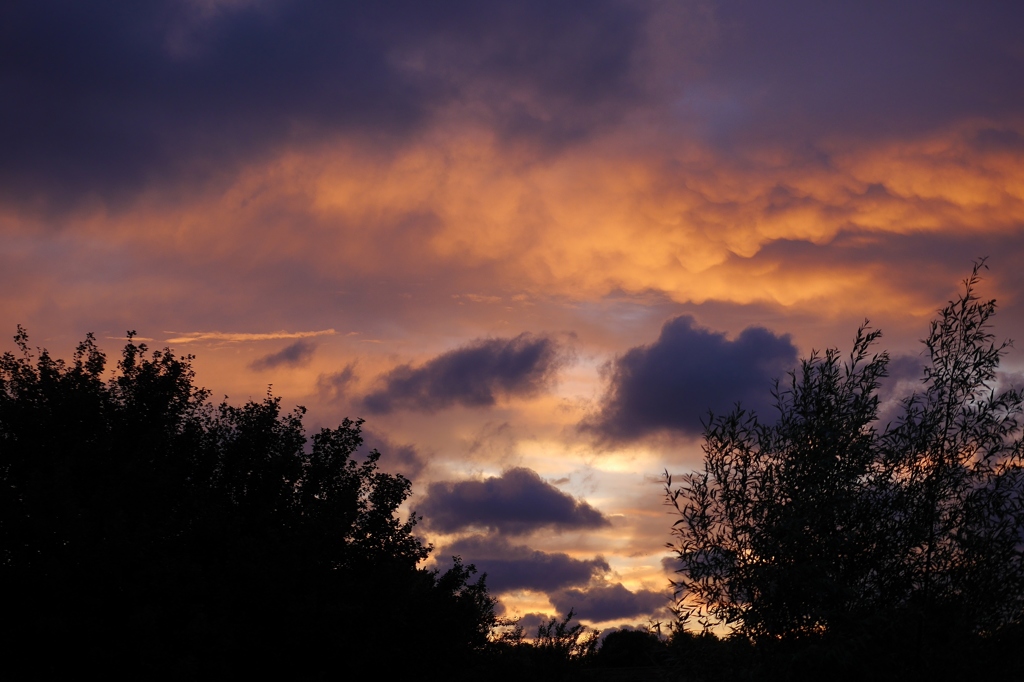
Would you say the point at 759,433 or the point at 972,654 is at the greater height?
the point at 759,433

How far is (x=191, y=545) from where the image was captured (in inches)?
1423

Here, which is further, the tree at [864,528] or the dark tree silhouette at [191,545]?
the dark tree silhouette at [191,545]

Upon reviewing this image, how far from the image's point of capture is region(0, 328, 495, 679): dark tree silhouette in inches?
1230

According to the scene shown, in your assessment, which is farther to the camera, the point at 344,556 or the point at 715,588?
the point at 344,556

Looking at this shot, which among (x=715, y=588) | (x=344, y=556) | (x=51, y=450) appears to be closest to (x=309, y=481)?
(x=344, y=556)

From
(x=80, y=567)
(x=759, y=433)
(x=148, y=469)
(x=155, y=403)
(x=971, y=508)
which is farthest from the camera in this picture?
(x=155, y=403)

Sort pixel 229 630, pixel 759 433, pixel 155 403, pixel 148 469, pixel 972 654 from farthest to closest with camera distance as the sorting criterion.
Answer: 1. pixel 155 403
2. pixel 148 469
3. pixel 229 630
4. pixel 759 433
5. pixel 972 654

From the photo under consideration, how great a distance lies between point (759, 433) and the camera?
66.5 ft

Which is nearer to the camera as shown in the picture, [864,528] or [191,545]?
[864,528]

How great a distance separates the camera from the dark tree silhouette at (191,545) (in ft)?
102

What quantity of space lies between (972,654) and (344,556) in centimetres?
2900

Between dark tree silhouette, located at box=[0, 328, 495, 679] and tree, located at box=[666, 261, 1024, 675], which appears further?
dark tree silhouette, located at box=[0, 328, 495, 679]

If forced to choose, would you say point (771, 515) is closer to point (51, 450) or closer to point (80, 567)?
point (80, 567)

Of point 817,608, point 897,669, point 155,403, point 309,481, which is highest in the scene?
point 155,403
